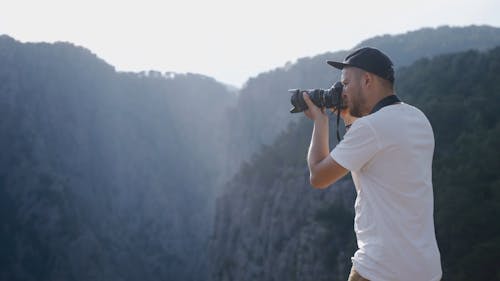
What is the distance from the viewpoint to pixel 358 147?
8.10 feet

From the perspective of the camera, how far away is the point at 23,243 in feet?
144

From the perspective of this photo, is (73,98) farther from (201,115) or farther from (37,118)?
(201,115)

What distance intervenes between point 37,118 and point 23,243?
13.4 m

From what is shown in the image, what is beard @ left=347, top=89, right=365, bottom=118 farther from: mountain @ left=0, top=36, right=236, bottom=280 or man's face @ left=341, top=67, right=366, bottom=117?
mountain @ left=0, top=36, right=236, bottom=280

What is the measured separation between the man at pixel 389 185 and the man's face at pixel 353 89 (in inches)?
1.4

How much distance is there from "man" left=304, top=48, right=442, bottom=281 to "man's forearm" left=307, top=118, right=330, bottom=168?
0.04 m

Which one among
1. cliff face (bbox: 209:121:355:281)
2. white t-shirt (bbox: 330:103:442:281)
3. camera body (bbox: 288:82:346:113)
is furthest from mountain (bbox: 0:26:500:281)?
white t-shirt (bbox: 330:103:442:281)

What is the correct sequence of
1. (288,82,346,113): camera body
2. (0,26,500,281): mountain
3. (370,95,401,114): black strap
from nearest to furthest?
(370,95,401,114): black strap, (288,82,346,113): camera body, (0,26,500,281): mountain

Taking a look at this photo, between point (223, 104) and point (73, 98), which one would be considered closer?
point (73, 98)

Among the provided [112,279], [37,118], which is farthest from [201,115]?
[112,279]

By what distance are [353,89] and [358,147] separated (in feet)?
1.04

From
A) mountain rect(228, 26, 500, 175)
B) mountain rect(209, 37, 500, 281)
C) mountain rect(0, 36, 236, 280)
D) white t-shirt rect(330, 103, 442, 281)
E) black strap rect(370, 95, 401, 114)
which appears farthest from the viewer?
mountain rect(228, 26, 500, 175)

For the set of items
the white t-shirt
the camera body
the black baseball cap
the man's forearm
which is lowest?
the white t-shirt

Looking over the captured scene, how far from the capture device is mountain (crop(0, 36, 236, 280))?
4406cm
